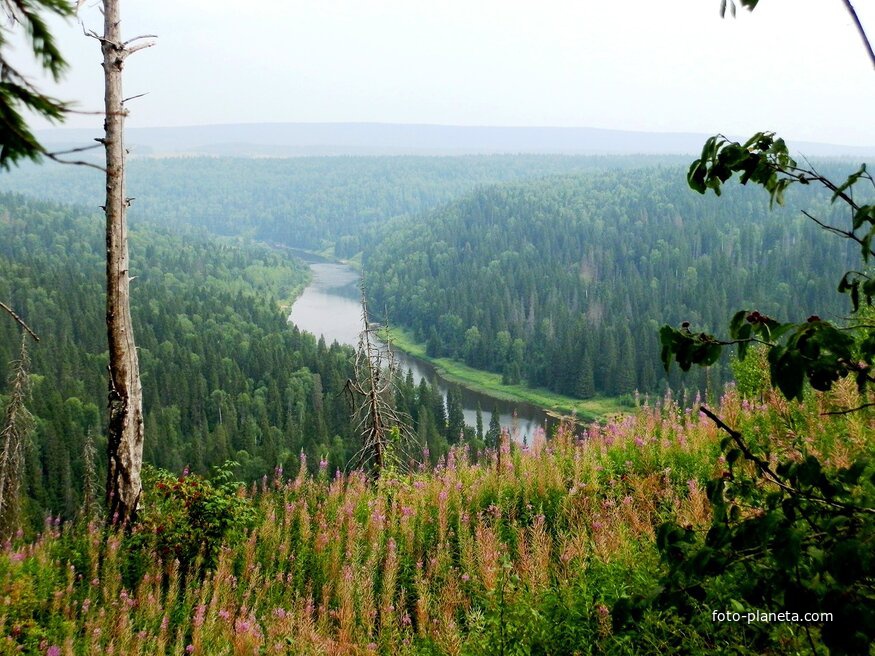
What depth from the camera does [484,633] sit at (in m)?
4.51

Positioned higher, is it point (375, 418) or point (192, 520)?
point (192, 520)

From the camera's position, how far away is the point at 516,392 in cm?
8769

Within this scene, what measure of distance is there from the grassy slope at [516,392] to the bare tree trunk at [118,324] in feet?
211

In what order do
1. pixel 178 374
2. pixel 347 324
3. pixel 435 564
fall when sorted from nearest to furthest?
1. pixel 435 564
2. pixel 178 374
3. pixel 347 324

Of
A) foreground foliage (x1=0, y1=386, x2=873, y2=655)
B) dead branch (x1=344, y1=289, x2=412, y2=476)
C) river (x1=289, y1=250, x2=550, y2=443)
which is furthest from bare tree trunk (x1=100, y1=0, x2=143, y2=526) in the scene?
river (x1=289, y1=250, x2=550, y2=443)

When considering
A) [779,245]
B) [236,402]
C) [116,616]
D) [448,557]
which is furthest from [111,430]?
[779,245]

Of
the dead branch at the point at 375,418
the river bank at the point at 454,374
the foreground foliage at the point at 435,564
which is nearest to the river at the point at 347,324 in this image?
the river bank at the point at 454,374

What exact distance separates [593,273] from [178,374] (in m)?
87.4

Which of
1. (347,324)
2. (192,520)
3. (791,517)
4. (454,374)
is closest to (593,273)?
(347,324)

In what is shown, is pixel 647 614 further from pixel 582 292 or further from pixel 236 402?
pixel 582 292

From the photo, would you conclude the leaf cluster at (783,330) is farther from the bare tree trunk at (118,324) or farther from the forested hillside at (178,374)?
the forested hillside at (178,374)

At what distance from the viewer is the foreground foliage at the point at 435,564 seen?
4.27 metres

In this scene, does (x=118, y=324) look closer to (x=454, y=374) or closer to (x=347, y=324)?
(x=454, y=374)

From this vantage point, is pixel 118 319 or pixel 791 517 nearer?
pixel 791 517
